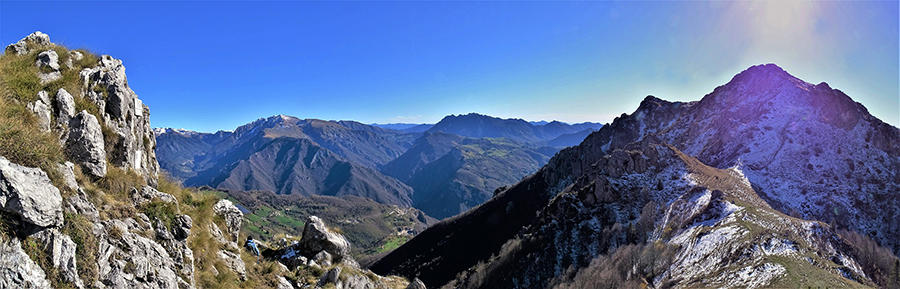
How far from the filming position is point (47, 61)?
14.1m

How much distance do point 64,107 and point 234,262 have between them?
8.16m

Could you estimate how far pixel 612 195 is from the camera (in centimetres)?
4247

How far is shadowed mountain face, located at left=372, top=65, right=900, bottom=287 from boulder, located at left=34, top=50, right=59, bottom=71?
33.3m

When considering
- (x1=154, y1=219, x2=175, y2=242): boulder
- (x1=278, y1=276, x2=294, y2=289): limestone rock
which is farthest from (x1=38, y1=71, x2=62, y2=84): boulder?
(x1=278, y1=276, x2=294, y2=289): limestone rock

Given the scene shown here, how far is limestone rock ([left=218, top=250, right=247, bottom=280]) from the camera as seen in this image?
15.4 m

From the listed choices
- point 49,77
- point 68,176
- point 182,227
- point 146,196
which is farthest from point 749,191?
point 49,77

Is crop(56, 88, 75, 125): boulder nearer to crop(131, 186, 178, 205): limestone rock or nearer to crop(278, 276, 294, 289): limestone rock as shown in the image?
crop(131, 186, 178, 205): limestone rock

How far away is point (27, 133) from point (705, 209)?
40606mm

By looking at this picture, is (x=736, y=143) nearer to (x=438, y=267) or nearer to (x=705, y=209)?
(x=705, y=209)

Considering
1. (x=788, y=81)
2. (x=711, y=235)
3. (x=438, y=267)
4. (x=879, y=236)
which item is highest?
(x=788, y=81)

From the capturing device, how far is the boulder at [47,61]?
14.0 metres

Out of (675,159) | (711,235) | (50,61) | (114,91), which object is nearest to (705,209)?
(711,235)

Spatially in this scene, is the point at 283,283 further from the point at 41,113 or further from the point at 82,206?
the point at 41,113

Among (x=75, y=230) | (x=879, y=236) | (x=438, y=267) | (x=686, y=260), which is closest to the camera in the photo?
(x=75, y=230)
